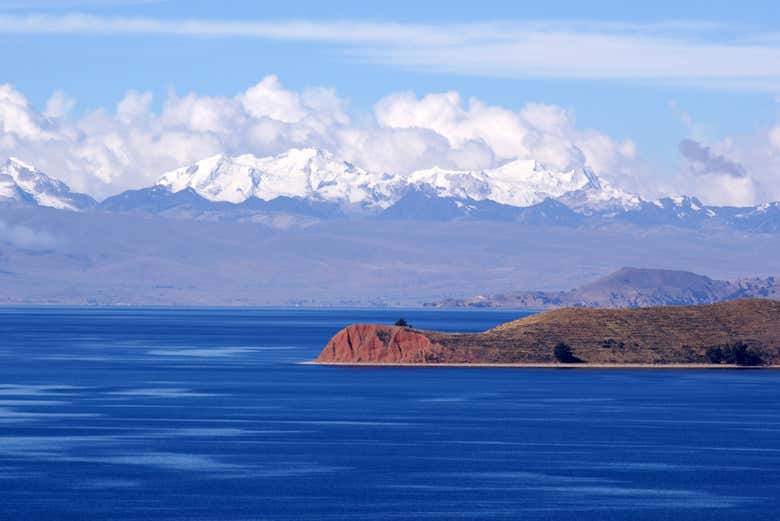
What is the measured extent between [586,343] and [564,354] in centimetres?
414

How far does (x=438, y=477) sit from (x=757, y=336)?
105m

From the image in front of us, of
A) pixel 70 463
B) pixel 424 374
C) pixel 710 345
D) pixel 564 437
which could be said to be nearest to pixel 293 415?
pixel 564 437

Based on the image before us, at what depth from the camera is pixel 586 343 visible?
7008 inches

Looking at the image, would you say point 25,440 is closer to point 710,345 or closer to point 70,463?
point 70,463

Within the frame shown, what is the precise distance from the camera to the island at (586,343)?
Result: 17550 cm

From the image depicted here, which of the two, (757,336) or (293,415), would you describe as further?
(757,336)

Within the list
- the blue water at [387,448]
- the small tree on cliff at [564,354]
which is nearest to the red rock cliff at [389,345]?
the small tree on cliff at [564,354]

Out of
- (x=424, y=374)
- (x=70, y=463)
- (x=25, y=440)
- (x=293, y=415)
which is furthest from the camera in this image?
(x=424, y=374)

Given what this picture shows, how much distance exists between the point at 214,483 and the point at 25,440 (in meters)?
21.1

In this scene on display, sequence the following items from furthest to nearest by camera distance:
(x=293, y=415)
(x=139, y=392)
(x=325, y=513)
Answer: (x=139, y=392), (x=293, y=415), (x=325, y=513)

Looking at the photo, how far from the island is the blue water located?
18.8 metres

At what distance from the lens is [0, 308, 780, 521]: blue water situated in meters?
73.9

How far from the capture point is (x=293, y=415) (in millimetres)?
115625

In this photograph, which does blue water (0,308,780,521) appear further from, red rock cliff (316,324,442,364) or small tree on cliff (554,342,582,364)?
small tree on cliff (554,342,582,364)
